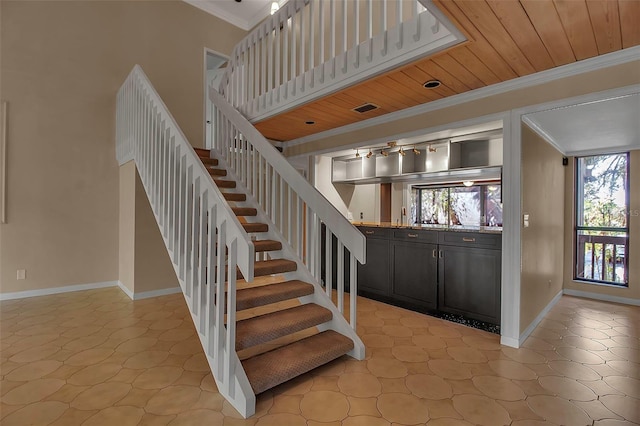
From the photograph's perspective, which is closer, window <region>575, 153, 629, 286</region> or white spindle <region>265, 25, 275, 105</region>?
white spindle <region>265, 25, 275, 105</region>

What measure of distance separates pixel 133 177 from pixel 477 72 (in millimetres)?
4017

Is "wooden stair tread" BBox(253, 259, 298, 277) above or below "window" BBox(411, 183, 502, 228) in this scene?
below

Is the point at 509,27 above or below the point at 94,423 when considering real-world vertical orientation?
above

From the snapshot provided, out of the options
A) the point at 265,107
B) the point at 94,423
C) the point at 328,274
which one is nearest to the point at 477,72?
the point at 328,274

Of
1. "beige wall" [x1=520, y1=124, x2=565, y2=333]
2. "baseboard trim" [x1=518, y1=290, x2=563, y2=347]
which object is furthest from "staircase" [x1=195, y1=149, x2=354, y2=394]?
"beige wall" [x1=520, y1=124, x2=565, y2=333]

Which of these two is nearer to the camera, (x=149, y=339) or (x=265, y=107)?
(x=149, y=339)

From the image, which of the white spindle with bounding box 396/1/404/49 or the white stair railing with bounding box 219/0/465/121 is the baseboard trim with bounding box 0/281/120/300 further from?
the white spindle with bounding box 396/1/404/49

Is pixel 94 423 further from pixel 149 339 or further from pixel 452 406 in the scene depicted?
pixel 452 406

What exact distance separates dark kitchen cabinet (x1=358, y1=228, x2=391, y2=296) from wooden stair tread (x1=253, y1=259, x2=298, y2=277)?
5.19ft

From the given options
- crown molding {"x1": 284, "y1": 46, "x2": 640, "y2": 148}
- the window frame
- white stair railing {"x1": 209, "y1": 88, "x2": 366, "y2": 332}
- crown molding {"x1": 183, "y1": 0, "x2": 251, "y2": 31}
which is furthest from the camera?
crown molding {"x1": 183, "y1": 0, "x2": 251, "y2": 31}

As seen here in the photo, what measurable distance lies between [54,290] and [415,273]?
4716mm

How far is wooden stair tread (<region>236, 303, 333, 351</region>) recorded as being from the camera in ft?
7.11

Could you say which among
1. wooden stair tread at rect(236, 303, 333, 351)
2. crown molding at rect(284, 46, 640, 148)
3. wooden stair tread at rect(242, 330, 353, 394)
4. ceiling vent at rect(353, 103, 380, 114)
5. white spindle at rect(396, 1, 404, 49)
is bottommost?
wooden stair tread at rect(242, 330, 353, 394)

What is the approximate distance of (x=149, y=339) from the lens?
2857mm
